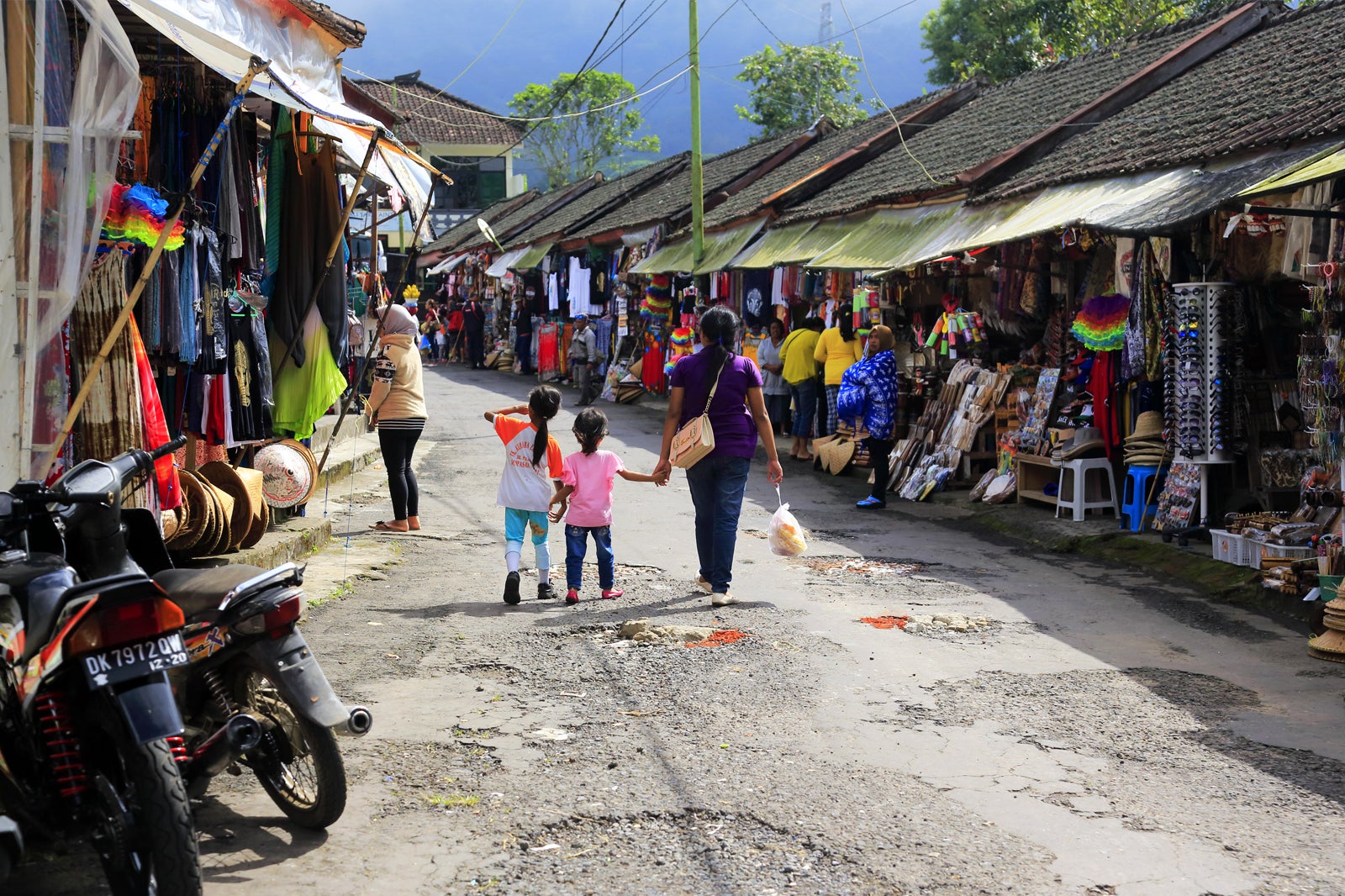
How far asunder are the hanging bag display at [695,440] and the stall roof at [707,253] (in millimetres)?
12137

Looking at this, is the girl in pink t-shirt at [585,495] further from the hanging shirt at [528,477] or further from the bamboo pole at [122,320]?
the bamboo pole at [122,320]

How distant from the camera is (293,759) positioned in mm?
4336

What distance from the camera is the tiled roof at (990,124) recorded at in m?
16.3

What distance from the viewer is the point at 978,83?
22.1m

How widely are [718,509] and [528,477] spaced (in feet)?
4.07

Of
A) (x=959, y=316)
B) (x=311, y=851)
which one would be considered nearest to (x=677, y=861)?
(x=311, y=851)

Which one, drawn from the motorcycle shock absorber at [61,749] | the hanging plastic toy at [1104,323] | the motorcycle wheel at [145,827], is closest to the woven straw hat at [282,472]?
the motorcycle shock absorber at [61,749]

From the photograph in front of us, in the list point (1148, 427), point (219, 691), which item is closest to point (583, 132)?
point (1148, 427)

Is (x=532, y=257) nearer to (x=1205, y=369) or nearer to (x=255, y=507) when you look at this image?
(x=1205, y=369)

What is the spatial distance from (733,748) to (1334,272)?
545cm

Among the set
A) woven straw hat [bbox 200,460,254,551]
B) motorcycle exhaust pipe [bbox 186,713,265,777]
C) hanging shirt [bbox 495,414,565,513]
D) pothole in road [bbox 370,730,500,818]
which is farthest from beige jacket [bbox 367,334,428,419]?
motorcycle exhaust pipe [bbox 186,713,265,777]

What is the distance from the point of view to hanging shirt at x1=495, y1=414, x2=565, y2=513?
330 inches

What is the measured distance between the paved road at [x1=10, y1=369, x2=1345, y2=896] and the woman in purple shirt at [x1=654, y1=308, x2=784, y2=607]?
537 mm

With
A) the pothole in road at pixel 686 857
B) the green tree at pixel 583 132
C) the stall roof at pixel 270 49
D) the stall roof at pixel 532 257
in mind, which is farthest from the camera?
the green tree at pixel 583 132
